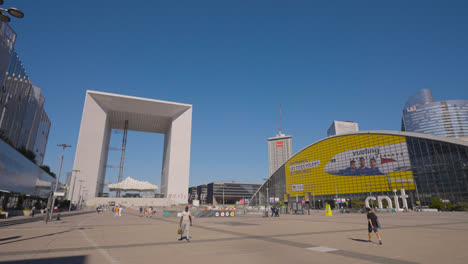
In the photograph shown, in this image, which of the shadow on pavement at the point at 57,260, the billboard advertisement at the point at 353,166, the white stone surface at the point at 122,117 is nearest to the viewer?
the shadow on pavement at the point at 57,260

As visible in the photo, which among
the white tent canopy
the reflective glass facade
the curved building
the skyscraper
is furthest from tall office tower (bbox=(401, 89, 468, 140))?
the skyscraper

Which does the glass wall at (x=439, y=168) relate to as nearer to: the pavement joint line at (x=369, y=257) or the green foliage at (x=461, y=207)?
the green foliage at (x=461, y=207)

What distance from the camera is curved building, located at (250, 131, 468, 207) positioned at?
6681cm

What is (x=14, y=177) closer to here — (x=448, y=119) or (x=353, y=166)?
(x=353, y=166)

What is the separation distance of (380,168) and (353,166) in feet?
27.8

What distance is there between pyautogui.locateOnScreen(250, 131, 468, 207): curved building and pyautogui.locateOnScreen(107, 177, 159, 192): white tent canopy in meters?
58.6

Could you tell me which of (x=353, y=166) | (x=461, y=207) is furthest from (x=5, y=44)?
(x=461, y=207)

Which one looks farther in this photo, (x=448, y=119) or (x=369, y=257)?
(x=448, y=119)

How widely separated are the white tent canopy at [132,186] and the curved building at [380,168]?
2306 inches

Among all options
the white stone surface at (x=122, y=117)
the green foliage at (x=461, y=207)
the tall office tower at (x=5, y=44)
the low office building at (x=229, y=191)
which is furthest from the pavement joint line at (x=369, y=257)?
the low office building at (x=229, y=191)

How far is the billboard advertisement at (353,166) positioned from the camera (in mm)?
75875

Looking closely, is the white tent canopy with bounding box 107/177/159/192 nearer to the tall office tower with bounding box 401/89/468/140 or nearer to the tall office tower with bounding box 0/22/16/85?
the tall office tower with bounding box 0/22/16/85

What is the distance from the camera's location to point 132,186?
337ft

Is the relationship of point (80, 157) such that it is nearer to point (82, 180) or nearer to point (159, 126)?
point (82, 180)
